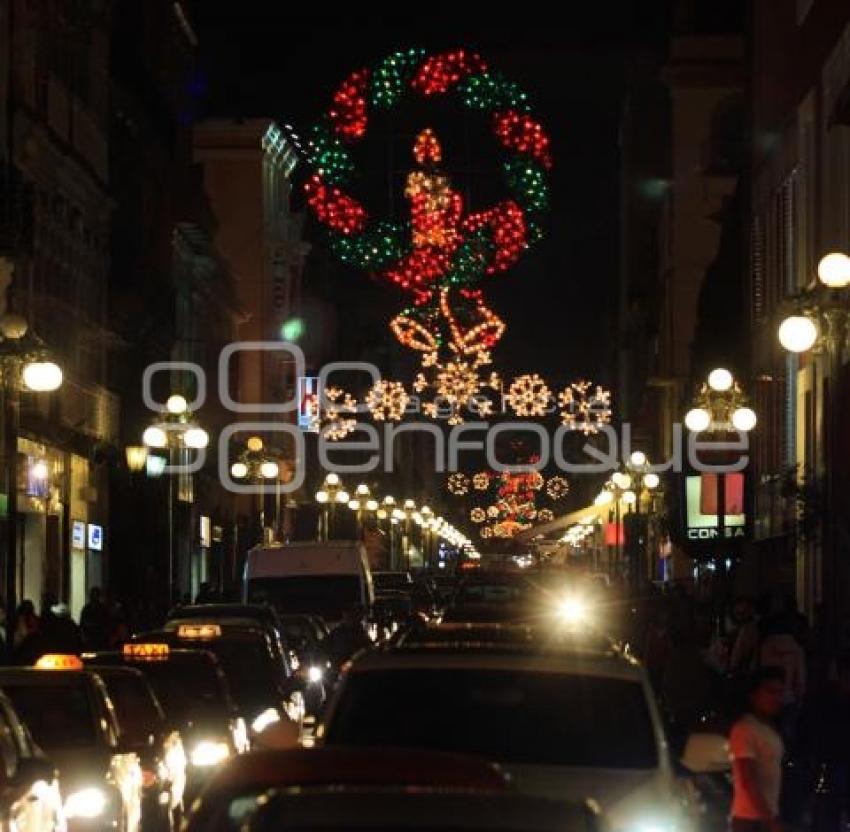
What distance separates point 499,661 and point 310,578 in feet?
106

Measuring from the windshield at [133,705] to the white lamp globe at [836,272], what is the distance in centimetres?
752

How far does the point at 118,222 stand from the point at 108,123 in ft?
8.67

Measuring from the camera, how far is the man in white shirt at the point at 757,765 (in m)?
14.1

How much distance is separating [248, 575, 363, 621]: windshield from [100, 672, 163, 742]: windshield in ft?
81.6

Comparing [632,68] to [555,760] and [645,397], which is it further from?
[555,760]

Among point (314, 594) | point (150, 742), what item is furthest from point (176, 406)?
point (150, 742)

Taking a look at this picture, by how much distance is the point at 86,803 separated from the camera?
52.3 feet

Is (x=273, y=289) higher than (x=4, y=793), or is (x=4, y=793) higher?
(x=273, y=289)

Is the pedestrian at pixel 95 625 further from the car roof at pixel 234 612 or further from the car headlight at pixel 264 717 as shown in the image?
the car headlight at pixel 264 717

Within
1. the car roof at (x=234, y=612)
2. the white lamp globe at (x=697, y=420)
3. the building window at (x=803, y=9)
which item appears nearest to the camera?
the car roof at (x=234, y=612)

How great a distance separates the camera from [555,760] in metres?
12.1

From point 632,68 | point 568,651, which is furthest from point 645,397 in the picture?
point 568,651

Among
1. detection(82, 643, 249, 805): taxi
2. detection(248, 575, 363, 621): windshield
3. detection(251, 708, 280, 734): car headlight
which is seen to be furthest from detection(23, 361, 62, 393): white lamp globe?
detection(248, 575, 363, 621): windshield

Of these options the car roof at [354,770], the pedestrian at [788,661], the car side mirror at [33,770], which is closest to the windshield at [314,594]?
the pedestrian at [788,661]
